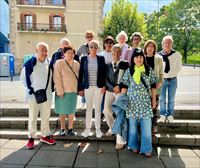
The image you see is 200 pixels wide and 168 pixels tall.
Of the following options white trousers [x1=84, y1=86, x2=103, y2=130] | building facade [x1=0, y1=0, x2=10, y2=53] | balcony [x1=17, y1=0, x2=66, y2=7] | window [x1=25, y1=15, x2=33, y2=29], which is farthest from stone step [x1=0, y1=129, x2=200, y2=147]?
building facade [x1=0, y1=0, x2=10, y2=53]

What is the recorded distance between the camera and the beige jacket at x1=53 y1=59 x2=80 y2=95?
16.3 feet

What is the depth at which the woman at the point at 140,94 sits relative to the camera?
15.0 feet

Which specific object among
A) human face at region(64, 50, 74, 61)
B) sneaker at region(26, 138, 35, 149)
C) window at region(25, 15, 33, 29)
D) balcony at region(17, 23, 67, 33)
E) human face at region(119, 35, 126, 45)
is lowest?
sneaker at region(26, 138, 35, 149)

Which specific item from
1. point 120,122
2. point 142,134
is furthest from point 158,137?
point 120,122

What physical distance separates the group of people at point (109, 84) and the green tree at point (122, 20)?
22.3 m

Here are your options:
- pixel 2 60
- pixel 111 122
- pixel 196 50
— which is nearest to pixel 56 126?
pixel 111 122

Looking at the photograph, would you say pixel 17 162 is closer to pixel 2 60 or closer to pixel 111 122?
pixel 111 122

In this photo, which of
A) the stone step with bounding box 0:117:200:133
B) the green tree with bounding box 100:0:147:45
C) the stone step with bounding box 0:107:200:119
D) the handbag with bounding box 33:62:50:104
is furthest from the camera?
the green tree with bounding box 100:0:147:45

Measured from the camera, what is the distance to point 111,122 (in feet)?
17.3

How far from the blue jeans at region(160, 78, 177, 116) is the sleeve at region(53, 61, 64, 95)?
2.13 metres

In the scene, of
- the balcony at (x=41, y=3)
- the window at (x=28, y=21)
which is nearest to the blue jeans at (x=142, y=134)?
the window at (x=28, y=21)

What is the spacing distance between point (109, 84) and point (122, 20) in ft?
78.2

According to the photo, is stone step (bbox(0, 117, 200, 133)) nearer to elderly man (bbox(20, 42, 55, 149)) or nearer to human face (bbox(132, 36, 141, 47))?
elderly man (bbox(20, 42, 55, 149))

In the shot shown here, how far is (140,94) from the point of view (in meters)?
4.58
